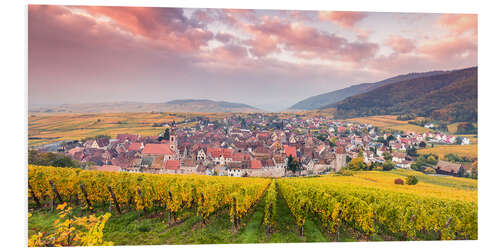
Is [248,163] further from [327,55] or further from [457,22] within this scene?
[457,22]

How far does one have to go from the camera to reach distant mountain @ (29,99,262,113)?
7.53 m

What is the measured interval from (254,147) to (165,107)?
12.8ft

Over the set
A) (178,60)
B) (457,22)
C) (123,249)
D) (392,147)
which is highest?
(457,22)

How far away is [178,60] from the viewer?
768 centimetres

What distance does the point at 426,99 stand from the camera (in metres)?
8.10

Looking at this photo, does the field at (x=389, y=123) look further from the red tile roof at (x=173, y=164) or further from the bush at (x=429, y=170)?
the red tile roof at (x=173, y=164)

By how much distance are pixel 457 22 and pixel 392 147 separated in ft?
14.5

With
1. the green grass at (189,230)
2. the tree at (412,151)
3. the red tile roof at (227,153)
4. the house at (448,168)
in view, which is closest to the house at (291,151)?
the red tile roof at (227,153)

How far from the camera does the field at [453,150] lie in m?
6.39

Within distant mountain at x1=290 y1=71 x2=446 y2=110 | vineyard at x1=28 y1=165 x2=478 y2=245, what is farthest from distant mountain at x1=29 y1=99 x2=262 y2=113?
vineyard at x1=28 y1=165 x2=478 y2=245

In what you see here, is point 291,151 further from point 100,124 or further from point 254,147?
point 100,124

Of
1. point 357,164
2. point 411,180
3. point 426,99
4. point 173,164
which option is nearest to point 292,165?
point 357,164
